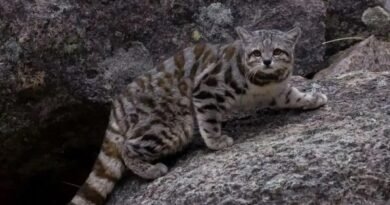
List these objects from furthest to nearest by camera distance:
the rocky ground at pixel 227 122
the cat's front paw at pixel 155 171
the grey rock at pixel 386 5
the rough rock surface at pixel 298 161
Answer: the grey rock at pixel 386 5 < the cat's front paw at pixel 155 171 < the rocky ground at pixel 227 122 < the rough rock surface at pixel 298 161

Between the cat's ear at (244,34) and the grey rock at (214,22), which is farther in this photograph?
the grey rock at (214,22)

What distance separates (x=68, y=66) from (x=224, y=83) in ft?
3.57

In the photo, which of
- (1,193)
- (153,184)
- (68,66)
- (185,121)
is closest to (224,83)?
(185,121)

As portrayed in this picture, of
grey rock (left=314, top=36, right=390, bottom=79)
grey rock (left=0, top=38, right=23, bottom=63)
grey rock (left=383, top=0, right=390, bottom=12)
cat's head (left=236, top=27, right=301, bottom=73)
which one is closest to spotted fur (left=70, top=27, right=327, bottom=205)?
cat's head (left=236, top=27, right=301, bottom=73)

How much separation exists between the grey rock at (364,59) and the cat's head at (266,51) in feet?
3.84

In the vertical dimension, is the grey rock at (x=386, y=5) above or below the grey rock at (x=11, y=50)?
above

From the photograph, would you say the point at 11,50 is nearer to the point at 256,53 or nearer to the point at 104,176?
the point at 104,176

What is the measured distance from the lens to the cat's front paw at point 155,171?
16.6ft

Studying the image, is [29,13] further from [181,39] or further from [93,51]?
[181,39]

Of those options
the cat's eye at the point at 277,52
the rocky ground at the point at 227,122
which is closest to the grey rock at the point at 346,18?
the rocky ground at the point at 227,122

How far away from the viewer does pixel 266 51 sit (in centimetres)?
499

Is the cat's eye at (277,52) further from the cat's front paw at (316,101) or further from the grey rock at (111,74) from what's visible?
the grey rock at (111,74)

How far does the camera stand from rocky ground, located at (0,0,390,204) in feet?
14.3

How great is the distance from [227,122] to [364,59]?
56.7 inches
